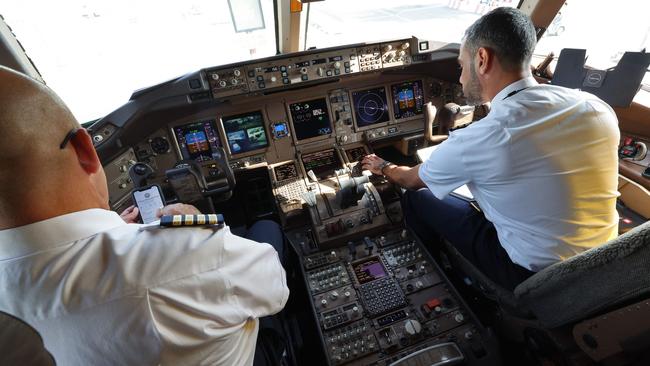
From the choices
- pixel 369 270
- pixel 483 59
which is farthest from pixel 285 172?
pixel 483 59

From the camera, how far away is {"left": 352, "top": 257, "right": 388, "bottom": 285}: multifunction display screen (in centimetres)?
200

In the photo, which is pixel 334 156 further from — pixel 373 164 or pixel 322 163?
pixel 373 164

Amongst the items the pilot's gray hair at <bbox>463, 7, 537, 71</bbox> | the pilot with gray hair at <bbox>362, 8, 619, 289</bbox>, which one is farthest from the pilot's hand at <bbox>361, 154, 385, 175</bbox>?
the pilot's gray hair at <bbox>463, 7, 537, 71</bbox>

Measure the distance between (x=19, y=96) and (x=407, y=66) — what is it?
2.43 m

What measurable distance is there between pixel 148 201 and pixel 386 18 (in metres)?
Answer: 2.50

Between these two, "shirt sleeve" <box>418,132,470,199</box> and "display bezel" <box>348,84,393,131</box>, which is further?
"display bezel" <box>348,84,393,131</box>

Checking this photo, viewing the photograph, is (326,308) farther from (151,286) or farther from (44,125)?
(44,125)

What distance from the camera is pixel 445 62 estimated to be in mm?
2627

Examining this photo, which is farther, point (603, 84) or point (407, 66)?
point (407, 66)

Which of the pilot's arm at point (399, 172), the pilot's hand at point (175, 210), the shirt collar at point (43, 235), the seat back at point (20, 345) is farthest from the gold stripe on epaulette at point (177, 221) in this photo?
the pilot's arm at point (399, 172)

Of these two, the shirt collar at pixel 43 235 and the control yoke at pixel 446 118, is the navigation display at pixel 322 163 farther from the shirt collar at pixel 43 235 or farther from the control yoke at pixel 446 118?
the shirt collar at pixel 43 235

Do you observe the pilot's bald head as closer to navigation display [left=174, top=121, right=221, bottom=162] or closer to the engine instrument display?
navigation display [left=174, top=121, right=221, bottom=162]

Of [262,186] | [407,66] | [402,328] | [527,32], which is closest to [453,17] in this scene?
[407,66]

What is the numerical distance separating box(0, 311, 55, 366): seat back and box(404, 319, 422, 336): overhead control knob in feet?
4.94
